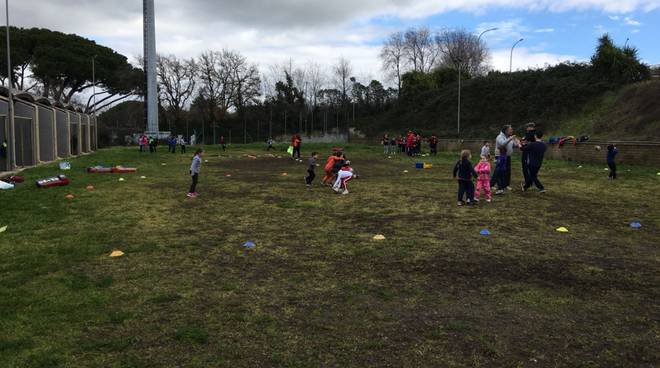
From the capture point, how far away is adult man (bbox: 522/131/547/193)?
1309 centimetres

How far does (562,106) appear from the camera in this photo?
43969 mm

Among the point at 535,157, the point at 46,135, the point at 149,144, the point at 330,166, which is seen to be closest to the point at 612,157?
the point at 535,157

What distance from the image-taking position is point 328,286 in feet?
18.5

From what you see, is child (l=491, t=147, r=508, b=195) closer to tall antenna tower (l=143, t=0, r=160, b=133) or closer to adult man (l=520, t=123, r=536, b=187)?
adult man (l=520, t=123, r=536, b=187)

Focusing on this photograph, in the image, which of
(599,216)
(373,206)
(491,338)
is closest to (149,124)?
(373,206)

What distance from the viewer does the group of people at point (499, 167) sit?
446 inches

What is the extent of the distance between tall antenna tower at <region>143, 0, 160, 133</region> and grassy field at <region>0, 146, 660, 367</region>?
42757mm

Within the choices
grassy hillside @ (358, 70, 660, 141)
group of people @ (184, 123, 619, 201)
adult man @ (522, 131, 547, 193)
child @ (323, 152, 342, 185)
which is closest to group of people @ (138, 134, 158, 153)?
child @ (323, 152, 342, 185)

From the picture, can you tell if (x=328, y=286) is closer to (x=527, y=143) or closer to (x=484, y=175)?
(x=484, y=175)

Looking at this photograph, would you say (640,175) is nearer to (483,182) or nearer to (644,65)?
(483,182)

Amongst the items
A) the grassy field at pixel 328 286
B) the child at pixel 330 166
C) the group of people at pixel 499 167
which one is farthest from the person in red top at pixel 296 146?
the grassy field at pixel 328 286

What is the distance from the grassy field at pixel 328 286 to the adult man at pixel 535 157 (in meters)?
2.17

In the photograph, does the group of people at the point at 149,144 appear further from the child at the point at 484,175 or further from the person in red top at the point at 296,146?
the child at the point at 484,175

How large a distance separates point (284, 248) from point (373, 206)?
4.40 m
